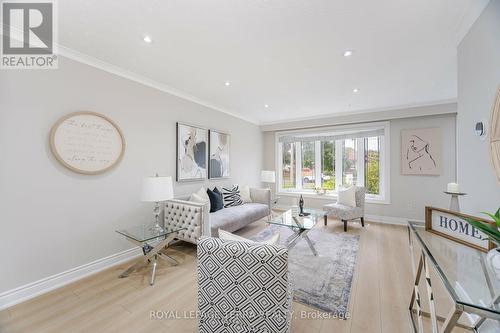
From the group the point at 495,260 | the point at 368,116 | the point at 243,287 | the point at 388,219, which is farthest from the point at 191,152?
the point at 388,219

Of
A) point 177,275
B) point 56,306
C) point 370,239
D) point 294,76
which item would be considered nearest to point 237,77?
point 294,76

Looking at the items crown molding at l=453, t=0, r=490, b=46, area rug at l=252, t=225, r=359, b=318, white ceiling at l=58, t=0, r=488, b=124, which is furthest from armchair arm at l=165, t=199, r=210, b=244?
crown molding at l=453, t=0, r=490, b=46

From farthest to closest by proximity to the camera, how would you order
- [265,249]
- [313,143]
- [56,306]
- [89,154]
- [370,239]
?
[313,143] → [370,239] → [89,154] → [56,306] → [265,249]

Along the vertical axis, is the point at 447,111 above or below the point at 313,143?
above

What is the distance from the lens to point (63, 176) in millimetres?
2195

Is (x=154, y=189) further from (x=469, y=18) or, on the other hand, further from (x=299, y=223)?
(x=469, y=18)

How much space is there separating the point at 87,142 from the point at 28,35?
1126mm

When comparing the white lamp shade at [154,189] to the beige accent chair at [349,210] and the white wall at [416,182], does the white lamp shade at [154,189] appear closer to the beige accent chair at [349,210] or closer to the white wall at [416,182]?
the white wall at [416,182]

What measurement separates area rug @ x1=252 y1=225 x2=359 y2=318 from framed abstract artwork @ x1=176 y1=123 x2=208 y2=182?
1.66m

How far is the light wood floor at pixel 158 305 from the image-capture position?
5.35 ft

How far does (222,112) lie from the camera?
4445mm

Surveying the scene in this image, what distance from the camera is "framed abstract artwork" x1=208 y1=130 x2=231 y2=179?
4.12 m

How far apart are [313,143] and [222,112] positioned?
8.89 feet

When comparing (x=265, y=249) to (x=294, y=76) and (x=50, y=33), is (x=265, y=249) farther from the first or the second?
(x=50, y=33)
